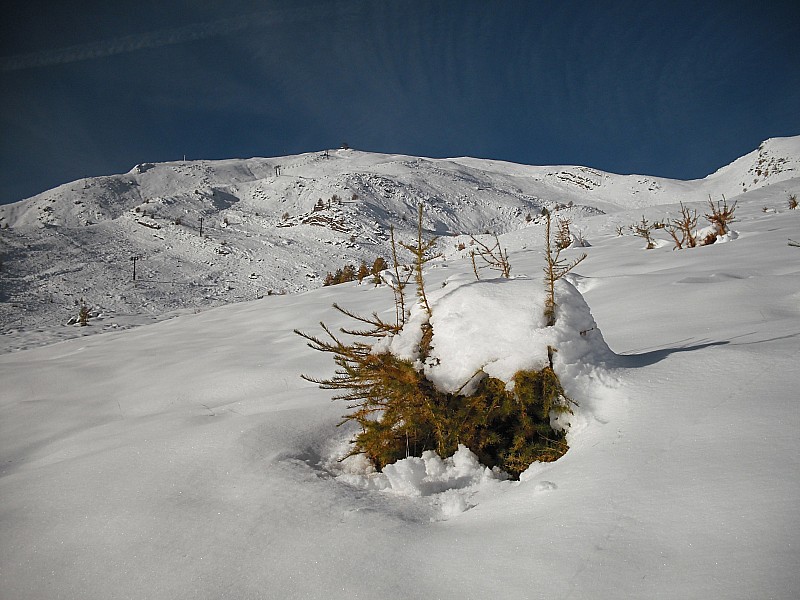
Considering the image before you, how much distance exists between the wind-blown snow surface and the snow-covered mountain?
2863 millimetres

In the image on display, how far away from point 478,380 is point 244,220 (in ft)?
64.8

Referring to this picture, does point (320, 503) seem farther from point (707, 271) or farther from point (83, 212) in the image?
point (83, 212)

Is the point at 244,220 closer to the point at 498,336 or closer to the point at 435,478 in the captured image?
the point at 498,336

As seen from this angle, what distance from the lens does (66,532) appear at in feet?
4.15

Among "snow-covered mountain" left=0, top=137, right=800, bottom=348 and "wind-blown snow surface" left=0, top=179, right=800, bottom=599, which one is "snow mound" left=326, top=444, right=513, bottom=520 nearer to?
"wind-blown snow surface" left=0, top=179, right=800, bottom=599

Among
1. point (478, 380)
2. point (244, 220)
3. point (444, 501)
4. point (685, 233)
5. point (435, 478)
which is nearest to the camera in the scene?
point (444, 501)

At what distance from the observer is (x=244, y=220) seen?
19.4m

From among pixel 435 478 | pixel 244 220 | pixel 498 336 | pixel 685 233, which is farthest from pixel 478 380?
pixel 244 220

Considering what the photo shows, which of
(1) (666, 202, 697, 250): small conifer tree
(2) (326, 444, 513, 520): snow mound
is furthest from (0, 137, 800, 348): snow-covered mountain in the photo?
(1) (666, 202, 697, 250): small conifer tree

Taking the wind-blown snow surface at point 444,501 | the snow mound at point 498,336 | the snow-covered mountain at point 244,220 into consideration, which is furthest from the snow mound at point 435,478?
the snow-covered mountain at point 244,220

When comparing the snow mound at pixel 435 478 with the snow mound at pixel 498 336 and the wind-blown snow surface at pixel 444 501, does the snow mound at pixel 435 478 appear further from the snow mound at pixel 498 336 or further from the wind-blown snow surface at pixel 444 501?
the snow mound at pixel 498 336

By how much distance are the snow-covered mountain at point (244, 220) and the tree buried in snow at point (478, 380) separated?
2674mm

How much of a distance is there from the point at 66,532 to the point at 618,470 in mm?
1624

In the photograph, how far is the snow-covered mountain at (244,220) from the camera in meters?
10.7
